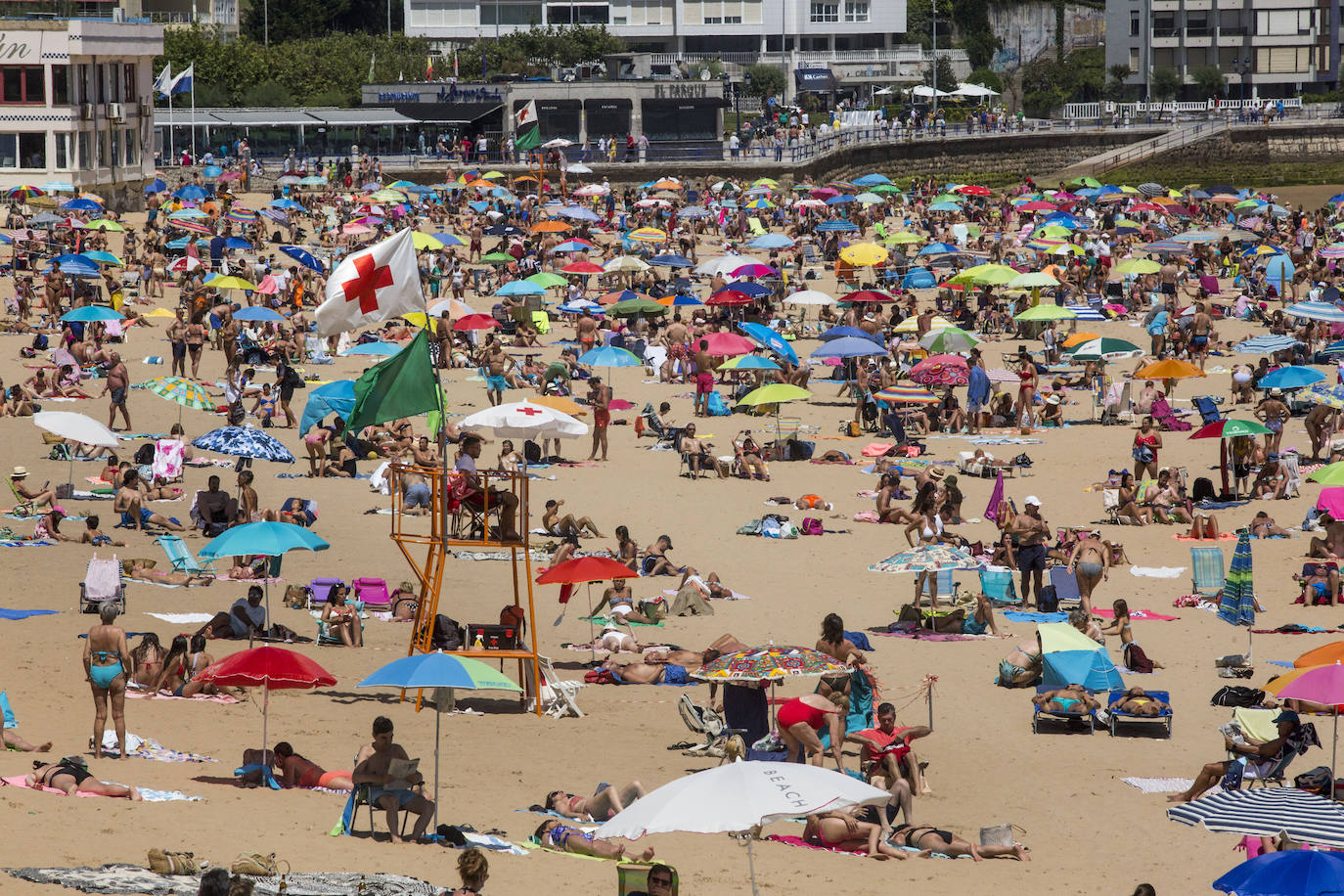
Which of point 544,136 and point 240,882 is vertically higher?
point 544,136

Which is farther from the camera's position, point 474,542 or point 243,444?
point 243,444

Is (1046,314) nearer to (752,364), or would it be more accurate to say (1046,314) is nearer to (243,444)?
(752,364)

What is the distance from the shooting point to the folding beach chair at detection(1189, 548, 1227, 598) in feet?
49.9

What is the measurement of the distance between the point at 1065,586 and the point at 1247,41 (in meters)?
71.8

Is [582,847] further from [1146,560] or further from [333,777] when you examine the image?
[1146,560]

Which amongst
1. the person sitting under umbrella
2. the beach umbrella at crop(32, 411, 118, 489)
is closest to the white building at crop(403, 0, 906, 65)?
the beach umbrella at crop(32, 411, 118, 489)

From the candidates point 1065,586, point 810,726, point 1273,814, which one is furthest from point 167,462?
point 1273,814

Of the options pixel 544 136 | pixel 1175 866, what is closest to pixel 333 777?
pixel 1175 866

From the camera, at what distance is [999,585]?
15.3 metres

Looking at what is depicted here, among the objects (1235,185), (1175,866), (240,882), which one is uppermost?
(1235,185)

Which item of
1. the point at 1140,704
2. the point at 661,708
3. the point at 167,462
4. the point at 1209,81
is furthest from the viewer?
the point at 1209,81

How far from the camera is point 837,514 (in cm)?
1862

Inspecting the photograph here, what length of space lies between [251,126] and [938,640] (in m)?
44.6

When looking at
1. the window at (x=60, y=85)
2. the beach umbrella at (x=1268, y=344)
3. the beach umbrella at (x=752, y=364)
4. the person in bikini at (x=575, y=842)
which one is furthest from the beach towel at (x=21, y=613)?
the window at (x=60, y=85)
